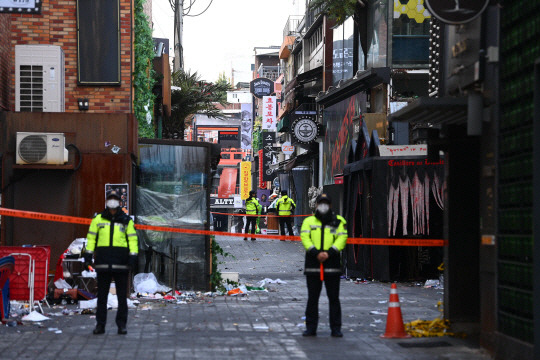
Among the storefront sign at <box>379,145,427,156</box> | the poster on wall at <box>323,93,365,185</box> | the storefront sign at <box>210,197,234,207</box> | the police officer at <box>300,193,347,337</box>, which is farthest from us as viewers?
the storefront sign at <box>210,197,234,207</box>

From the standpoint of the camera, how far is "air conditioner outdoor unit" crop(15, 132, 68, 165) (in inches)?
595

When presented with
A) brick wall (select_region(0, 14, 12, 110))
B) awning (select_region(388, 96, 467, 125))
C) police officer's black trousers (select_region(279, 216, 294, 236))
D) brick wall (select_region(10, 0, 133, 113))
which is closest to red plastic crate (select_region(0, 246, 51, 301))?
brick wall (select_region(0, 14, 12, 110))

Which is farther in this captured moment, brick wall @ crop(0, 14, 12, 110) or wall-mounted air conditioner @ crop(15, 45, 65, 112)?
wall-mounted air conditioner @ crop(15, 45, 65, 112)

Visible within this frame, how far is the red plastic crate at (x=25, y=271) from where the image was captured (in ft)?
42.4

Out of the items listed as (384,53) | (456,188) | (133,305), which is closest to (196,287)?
(133,305)

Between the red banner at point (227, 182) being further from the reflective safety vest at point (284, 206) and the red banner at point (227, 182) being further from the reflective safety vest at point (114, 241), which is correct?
the reflective safety vest at point (114, 241)

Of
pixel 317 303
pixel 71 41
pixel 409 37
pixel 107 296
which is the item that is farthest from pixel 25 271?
pixel 409 37

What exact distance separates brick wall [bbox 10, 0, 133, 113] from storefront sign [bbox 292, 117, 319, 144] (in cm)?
2254

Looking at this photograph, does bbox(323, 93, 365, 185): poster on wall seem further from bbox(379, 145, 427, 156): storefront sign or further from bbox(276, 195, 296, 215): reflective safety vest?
bbox(379, 145, 427, 156): storefront sign

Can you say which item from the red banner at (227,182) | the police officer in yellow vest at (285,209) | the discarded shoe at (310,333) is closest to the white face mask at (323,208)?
the discarded shoe at (310,333)

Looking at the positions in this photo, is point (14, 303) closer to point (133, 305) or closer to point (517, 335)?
point (133, 305)

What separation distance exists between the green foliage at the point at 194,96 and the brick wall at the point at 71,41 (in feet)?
42.5

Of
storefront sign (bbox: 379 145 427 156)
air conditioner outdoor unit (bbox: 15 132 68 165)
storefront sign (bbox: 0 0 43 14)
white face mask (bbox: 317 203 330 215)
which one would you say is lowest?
white face mask (bbox: 317 203 330 215)

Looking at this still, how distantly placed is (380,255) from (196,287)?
4.63 m
